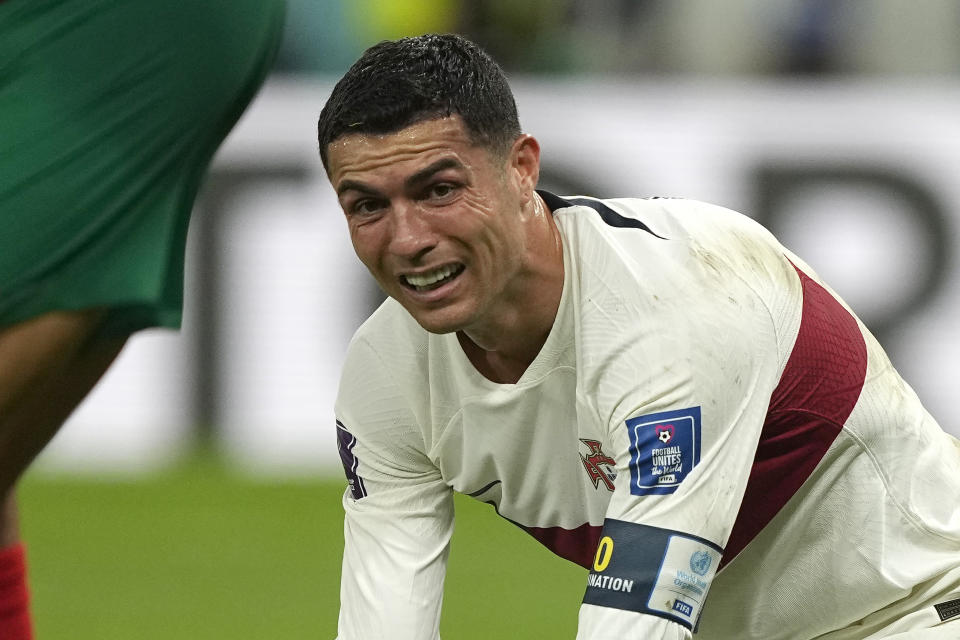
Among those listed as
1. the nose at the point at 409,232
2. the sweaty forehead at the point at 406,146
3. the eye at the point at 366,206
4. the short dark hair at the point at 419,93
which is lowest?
the nose at the point at 409,232

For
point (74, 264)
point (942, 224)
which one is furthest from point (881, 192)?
point (74, 264)

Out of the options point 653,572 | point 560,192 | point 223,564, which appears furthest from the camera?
point 560,192

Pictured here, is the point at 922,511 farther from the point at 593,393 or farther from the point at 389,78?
the point at 389,78

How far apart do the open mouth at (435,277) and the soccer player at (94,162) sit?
1.21 feet

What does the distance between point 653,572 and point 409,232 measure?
0.60 m

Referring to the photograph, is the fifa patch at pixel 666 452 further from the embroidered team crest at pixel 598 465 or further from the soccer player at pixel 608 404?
the embroidered team crest at pixel 598 465

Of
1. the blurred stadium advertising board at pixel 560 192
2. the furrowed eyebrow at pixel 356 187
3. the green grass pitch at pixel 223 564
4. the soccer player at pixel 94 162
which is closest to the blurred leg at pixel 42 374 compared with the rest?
the soccer player at pixel 94 162

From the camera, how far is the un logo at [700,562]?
222 cm

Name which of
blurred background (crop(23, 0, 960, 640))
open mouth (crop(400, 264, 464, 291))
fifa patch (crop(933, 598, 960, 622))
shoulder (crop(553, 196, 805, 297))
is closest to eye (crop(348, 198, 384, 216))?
open mouth (crop(400, 264, 464, 291))

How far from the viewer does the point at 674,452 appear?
2.22 metres

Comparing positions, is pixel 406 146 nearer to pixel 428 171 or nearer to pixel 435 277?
pixel 428 171

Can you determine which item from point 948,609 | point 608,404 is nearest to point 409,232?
point 608,404

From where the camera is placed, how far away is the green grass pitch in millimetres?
4766

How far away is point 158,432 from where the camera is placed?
20.6ft
